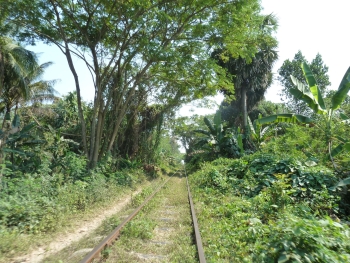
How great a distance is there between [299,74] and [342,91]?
3113cm

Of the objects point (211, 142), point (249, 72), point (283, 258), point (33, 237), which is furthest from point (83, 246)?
point (249, 72)

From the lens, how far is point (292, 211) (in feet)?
20.0

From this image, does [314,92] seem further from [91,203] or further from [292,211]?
[91,203]

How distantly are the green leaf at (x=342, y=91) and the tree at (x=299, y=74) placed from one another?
27007mm

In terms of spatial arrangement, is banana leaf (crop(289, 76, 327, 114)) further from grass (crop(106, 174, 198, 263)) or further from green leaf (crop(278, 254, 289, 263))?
green leaf (crop(278, 254, 289, 263))

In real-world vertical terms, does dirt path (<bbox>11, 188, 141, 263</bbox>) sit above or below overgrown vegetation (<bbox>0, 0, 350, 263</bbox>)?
below

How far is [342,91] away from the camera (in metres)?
8.85

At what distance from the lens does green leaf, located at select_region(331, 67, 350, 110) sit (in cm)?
881

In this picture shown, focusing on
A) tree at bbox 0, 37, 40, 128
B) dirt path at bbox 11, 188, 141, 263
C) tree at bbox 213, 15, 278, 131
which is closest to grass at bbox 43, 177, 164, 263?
dirt path at bbox 11, 188, 141, 263

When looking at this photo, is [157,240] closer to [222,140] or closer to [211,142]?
[222,140]

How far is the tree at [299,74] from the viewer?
35.5 meters

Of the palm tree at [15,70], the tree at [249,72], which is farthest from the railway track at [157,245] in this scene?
the tree at [249,72]

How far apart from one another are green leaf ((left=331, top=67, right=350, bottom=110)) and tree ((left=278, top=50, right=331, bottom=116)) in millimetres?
27007

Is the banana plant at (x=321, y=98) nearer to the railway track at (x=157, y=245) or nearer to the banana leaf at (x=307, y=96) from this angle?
the banana leaf at (x=307, y=96)
